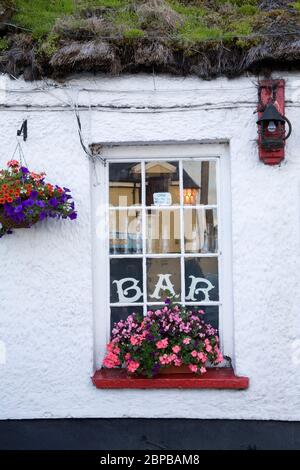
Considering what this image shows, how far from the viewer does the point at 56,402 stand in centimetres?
432

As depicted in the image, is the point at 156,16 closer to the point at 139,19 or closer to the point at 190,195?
the point at 139,19

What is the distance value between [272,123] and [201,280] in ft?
4.73

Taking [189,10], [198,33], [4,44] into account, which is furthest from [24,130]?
[189,10]

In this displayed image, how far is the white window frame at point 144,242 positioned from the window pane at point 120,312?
0.15ft

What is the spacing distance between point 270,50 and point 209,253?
5.74 feet

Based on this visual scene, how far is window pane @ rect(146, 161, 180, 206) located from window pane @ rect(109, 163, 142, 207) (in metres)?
0.10

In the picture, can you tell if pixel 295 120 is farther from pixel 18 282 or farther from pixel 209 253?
pixel 18 282

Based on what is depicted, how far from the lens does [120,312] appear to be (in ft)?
14.8

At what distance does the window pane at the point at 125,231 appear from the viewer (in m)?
4.56

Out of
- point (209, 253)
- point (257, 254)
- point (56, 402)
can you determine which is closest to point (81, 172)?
point (209, 253)

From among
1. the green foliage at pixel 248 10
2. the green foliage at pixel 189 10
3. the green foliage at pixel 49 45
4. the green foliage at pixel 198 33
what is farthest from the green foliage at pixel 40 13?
the green foliage at pixel 248 10

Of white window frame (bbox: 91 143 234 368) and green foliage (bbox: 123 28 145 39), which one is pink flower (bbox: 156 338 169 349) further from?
green foliage (bbox: 123 28 145 39)

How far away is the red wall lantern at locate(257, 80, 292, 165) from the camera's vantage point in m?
4.07

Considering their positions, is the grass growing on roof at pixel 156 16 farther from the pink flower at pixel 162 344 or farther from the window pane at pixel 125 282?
the pink flower at pixel 162 344
